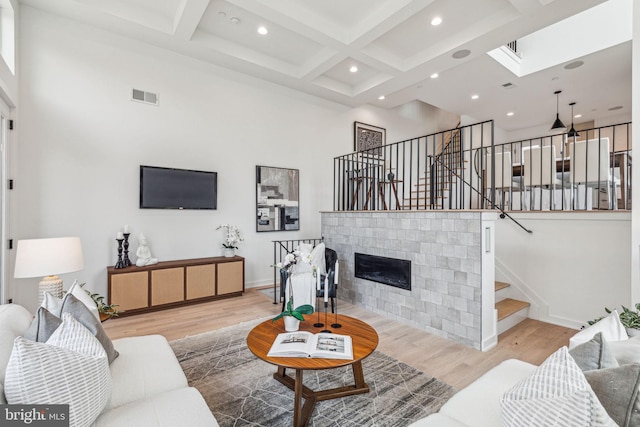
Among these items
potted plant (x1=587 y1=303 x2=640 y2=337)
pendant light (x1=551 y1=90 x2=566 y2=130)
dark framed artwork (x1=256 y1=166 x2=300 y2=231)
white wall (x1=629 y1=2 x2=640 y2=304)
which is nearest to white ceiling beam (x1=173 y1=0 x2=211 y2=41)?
dark framed artwork (x1=256 y1=166 x2=300 y2=231)

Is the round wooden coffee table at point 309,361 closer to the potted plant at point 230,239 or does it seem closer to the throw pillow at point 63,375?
the throw pillow at point 63,375

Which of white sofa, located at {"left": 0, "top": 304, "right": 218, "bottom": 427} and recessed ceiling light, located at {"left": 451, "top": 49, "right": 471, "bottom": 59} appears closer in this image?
white sofa, located at {"left": 0, "top": 304, "right": 218, "bottom": 427}

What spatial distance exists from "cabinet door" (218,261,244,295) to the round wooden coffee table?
241 centimetres

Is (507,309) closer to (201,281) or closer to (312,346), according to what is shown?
(312,346)

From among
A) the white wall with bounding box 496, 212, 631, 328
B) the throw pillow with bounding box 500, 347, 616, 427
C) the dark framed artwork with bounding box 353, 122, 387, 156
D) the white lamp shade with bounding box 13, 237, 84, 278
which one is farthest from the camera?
the dark framed artwork with bounding box 353, 122, 387, 156

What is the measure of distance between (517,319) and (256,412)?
3.31 meters

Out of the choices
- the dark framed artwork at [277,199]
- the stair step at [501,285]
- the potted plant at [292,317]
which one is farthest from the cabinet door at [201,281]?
the stair step at [501,285]

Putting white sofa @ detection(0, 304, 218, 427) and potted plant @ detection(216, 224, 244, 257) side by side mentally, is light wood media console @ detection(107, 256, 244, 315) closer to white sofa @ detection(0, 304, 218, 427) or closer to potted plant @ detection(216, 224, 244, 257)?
potted plant @ detection(216, 224, 244, 257)

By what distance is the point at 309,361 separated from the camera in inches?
70.1

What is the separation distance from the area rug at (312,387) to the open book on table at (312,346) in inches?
17.0

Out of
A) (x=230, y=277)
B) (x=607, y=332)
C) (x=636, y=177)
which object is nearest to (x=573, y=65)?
(x=636, y=177)

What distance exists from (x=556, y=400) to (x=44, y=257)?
325 cm

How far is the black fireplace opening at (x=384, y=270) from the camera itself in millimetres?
3730

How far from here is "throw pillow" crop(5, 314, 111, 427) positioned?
3.38 ft
